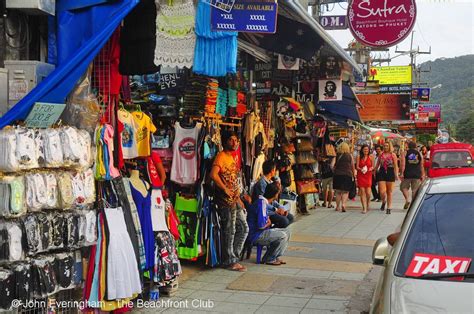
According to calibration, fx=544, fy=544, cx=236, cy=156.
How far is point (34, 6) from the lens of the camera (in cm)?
511

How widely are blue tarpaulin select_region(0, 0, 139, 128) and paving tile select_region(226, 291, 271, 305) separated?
320 cm

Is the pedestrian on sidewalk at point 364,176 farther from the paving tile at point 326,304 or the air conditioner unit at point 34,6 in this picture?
the air conditioner unit at point 34,6

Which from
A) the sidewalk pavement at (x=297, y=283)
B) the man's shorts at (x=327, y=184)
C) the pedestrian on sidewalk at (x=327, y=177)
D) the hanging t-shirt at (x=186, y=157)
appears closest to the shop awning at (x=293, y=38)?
the hanging t-shirt at (x=186, y=157)

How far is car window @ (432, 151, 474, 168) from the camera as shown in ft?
52.0

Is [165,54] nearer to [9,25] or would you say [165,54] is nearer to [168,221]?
[9,25]

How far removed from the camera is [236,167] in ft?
26.1

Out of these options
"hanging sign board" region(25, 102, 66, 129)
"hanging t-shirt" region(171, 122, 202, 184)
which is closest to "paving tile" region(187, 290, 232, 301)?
"hanging t-shirt" region(171, 122, 202, 184)

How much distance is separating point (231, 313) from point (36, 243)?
2430 mm

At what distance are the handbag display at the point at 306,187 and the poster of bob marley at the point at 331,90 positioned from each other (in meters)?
2.13

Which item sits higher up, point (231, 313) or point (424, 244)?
point (424, 244)

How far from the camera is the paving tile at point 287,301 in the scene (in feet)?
21.1

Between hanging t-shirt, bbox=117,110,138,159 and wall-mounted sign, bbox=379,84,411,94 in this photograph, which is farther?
wall-mounted sign, bbox=379,84,411,94

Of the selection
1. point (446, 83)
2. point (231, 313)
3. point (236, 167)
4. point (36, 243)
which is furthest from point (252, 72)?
point (446, 83)

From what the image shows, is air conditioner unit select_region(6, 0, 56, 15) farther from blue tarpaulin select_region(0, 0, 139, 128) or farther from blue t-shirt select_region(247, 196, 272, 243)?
blue t-shirt select_region(247, 196, 272, 243)
